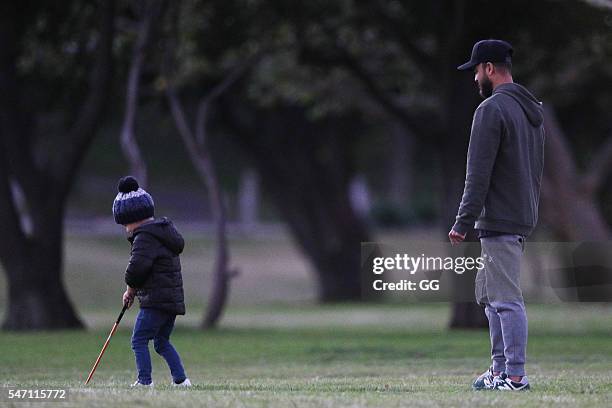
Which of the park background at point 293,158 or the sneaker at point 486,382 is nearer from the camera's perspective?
the sneaker at point 486,382

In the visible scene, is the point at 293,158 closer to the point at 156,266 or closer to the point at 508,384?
the point at 156,266

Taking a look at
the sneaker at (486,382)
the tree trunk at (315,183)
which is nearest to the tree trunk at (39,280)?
the tree trunk at (315,183)

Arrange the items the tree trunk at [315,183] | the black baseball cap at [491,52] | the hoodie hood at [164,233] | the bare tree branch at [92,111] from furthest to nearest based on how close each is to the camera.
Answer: the tree trunk at [315,183] → the bare tree branch at [92,111] → the hoodie hood at [164,233] → the black baseball cap at [491,52]

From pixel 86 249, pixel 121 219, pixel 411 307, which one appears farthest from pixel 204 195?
pixel 121 219

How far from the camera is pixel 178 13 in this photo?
872 inches

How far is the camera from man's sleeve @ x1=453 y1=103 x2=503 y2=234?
29.4ft

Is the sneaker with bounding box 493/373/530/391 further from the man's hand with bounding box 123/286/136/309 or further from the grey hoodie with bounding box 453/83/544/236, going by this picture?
the man's hand with bounding box 123/286/136/309

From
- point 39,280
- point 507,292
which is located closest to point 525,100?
point 507,292

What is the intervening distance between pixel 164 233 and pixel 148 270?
284 millimetres

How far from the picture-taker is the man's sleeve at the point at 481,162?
29.4 ft

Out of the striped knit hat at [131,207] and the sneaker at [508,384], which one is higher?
A: the striped knit hat at [131,207]

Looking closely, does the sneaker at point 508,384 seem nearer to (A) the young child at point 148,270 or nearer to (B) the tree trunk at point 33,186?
(A) the young child at point 148,270

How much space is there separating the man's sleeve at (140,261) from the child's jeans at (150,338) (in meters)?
0.26

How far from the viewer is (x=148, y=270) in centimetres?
960
